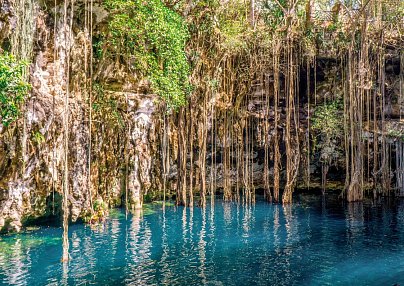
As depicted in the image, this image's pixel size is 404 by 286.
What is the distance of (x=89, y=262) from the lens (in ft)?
25.6

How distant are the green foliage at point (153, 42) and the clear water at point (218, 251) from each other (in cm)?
443

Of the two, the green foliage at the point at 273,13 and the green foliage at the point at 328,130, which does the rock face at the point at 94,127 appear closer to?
the green foliage at the point at 328,130

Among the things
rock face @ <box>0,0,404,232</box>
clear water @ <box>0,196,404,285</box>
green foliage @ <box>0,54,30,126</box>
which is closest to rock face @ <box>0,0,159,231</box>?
rock face @ <box>0,0,404,232</box>

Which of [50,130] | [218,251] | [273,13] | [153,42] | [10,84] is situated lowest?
[218,251]

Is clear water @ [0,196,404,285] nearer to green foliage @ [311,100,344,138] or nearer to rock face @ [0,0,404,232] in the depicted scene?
rock face @ [0,0,404,232]

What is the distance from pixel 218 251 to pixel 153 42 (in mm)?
6427

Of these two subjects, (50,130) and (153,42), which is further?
(153,42)

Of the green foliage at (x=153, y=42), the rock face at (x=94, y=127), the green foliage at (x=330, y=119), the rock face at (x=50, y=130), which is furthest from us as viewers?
the green foliage at (x=330, y=119)

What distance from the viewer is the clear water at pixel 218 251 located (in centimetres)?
695

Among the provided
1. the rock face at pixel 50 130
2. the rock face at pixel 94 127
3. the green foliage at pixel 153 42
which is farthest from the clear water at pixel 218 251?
the green foliage at pixel 153 42

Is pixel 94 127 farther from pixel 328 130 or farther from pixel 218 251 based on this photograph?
pixel 328 130

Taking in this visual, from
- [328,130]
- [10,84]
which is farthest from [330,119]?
[10,84]

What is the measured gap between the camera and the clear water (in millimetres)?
6949

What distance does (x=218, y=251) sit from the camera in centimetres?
875
